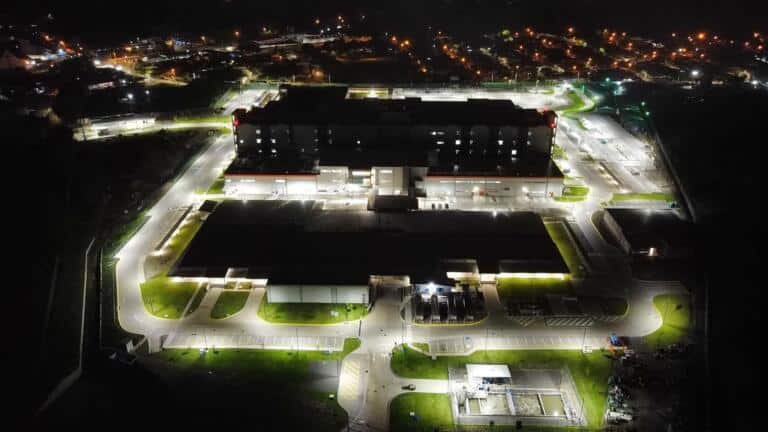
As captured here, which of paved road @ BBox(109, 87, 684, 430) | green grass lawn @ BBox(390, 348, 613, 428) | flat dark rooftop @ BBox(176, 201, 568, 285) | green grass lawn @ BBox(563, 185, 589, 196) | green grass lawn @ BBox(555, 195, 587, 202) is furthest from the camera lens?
green grass lawn @ BBox(563, 185, 589, 196)

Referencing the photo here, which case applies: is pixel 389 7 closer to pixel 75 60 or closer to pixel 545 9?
pixel 545 9

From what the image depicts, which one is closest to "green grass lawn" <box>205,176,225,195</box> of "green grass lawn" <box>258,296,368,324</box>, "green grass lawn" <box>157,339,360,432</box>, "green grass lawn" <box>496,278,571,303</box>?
"green grass lawn" <box>258,296,368,324</box>

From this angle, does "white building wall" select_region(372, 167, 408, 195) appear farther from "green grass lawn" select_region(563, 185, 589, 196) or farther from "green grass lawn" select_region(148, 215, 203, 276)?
"green grass lawn" select_region(148, 215, 203, 276)

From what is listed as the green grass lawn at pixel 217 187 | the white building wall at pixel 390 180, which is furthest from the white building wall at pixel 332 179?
the green grass lawn at pixel 217 187

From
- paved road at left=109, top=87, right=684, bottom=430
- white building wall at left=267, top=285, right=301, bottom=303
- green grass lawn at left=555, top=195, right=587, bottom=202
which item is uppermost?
green grass lawn at left=555, top=195, right=587, bottom=202

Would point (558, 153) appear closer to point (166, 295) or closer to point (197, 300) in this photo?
point (197, 300)

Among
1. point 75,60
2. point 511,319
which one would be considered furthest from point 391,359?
point 75,60
